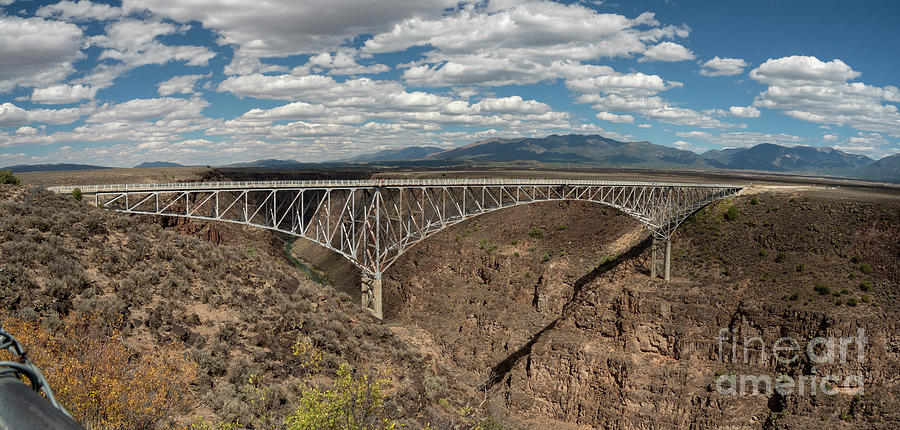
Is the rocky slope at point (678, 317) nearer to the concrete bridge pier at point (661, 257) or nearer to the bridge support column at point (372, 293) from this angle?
the concrete bridge pier at point (661, 257)

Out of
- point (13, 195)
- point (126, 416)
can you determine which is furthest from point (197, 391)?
point (13, 195)

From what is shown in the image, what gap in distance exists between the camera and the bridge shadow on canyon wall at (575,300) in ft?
174

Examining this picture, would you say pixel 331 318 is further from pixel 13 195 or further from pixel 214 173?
pixel 214 173

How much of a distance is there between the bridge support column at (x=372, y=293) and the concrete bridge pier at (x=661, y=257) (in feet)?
88.8

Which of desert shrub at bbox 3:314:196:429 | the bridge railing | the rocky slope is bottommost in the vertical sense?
the rocky slope

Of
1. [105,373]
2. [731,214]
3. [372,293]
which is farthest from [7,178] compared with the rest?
[731,214]

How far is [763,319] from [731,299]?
3.32 m

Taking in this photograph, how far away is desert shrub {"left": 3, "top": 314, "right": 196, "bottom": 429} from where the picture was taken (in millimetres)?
13141

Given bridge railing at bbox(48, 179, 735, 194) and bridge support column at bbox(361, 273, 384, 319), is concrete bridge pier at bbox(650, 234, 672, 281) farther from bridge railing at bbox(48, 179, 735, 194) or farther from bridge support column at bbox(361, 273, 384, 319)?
bridge support column at bbox(361, 273, 384, 319)

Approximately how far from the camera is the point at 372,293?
48344 millimetres

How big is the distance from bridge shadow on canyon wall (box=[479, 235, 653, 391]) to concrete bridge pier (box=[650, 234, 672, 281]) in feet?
4.34

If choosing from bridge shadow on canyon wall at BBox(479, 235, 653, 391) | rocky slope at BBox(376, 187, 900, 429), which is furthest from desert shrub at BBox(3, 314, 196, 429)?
bridge shadow on canyon wall at BBox(479, 235, 653, 391)

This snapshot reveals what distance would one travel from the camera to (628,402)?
44.8 m

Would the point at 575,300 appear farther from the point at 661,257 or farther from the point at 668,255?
the point at 668,255
